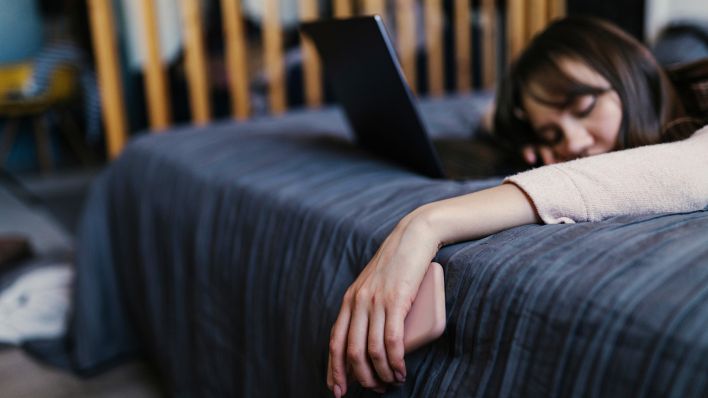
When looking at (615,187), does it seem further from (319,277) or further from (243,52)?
(243,52)

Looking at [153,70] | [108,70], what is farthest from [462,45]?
[108,70]

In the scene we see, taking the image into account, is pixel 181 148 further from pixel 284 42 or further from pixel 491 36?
pixel 284 42

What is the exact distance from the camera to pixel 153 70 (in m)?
1.75

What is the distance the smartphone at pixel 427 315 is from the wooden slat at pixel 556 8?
6.24ft

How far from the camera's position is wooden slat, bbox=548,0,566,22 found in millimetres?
2250

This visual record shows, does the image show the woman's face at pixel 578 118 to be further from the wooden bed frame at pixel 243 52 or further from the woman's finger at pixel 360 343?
the wooden bed frame at pixel 243 52

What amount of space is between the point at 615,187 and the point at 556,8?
1.82 meters

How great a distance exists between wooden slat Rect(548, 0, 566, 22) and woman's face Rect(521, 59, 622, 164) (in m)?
1.47

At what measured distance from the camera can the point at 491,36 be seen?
248cm

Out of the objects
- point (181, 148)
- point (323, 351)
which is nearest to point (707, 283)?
point (323, 351)

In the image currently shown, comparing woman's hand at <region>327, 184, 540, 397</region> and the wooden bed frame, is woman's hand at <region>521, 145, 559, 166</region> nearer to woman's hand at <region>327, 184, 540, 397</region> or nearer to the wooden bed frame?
woman's hand at <region>327, 184, 540, 397</region>

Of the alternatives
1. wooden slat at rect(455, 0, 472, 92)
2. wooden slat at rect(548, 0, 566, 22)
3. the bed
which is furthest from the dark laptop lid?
wooden slat at rect(548, 0, 566, 22)

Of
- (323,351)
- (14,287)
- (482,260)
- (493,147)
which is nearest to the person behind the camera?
(482,260)

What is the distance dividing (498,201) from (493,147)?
0.64 metres
